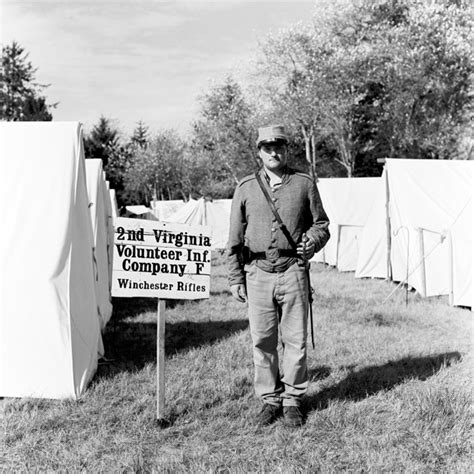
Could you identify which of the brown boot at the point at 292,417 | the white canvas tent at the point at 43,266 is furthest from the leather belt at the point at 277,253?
the white canvas tent at the point at 43,266

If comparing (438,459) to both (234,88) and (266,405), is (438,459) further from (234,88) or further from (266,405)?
(234,88)

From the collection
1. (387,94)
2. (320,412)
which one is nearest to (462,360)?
(320,412)

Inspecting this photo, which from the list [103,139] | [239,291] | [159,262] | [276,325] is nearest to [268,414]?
[276,325]

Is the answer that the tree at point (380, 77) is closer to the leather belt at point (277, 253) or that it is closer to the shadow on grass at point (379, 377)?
the shadow on grass at point (379, 377)

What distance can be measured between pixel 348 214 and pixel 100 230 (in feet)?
28.3

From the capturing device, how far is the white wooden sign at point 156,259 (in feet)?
13.9

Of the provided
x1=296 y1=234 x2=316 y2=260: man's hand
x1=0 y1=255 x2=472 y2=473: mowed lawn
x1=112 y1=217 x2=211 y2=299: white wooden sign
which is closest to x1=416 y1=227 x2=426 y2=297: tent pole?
x1=0 y1=255 x2=472 y2=473: mowed lawn

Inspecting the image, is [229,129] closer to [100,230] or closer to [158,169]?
[158,169]

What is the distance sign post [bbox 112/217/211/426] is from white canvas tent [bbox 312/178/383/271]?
1061 centimetres

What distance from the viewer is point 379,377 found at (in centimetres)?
535

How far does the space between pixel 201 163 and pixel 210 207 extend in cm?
2902

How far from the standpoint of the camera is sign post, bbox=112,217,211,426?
13.9 feet

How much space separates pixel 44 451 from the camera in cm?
379

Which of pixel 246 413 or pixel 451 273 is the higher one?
pixel 451 273
